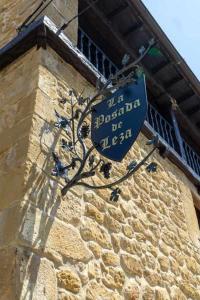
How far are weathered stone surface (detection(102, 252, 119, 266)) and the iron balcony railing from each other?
259 cm

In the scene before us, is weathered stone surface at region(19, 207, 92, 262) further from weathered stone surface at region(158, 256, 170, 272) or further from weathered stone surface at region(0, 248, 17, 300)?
weathered stone surface at region(158, 256, 170, 272)

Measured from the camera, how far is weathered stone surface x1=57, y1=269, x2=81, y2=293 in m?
2.51

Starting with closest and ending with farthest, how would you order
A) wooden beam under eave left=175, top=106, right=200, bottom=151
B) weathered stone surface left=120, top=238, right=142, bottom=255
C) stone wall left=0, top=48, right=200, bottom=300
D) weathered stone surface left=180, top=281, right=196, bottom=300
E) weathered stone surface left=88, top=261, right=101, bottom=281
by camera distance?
stone wall left=0, top=48, right=200, bottom=300 < weathered stone surface left=88, top=261, right=101, bottom=281 < weathered stone surface left=120, top=238, right=142, bottom=255 < weathered stone surface left=180, top=281, right=196, bottom=300 < wooden beam under eave left=175, top=106, right=200, bottom=151

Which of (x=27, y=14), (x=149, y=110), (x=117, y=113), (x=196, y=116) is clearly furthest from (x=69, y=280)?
(x=196, y=116)

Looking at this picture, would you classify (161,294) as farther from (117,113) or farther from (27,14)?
(27,14)

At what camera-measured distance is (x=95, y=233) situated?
9.98ft

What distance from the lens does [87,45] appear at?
215 inches

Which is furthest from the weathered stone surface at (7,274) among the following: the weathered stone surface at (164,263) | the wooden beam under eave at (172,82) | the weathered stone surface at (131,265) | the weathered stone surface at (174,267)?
the wooden beam under eave at (172,82)

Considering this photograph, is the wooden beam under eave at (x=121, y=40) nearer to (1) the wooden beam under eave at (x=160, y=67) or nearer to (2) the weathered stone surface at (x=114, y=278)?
(1) the wooden beam under eave at (x=160, y=67)

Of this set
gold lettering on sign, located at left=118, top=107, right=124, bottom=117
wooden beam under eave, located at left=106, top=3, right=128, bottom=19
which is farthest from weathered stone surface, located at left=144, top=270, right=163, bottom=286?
wooden beam under eave, located at left=106, top=3, right=128, bottom=19

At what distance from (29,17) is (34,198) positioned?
7.69ft

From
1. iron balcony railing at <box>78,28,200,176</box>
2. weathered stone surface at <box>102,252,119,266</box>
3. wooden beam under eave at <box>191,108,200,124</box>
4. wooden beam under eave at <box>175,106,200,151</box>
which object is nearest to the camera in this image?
weathered stone surface at <box>102,252,119,266</box>

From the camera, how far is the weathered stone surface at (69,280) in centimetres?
251

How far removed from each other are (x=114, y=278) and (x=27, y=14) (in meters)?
3.13
